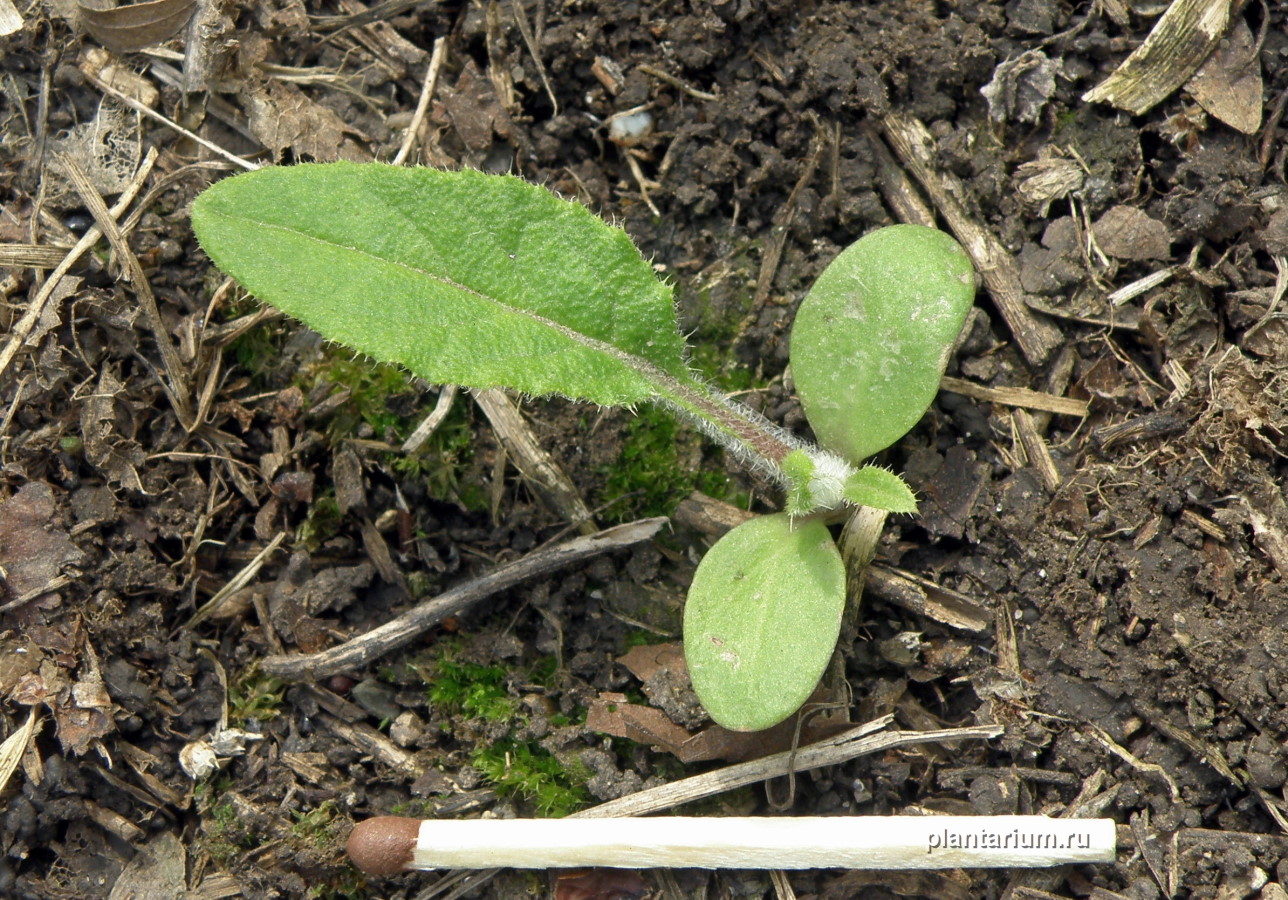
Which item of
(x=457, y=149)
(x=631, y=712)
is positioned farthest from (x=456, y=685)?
(x=457, y=149)

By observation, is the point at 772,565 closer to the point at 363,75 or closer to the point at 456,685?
the point at 456,685

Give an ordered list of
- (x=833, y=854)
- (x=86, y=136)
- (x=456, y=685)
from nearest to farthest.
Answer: (x=833, y=854)
(x=456, y=685)
(x=86, y=136)

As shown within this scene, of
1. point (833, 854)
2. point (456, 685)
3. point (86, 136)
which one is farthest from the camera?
point (86, 136)

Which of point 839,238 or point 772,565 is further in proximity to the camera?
point 839,238

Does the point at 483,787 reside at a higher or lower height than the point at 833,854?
lower

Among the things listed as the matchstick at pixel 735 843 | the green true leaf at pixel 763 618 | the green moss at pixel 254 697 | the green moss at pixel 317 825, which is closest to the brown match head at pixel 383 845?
the matchstick at pixel 735 843

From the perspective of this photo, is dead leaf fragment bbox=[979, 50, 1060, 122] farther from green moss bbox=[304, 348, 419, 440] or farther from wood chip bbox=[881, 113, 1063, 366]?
green moss bbox=[304, 348, 419, 440]

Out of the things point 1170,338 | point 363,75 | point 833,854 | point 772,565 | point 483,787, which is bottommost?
point 483,787

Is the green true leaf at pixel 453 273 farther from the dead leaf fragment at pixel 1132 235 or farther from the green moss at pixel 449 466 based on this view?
the dead leaf fragment at pixel 1132 235
